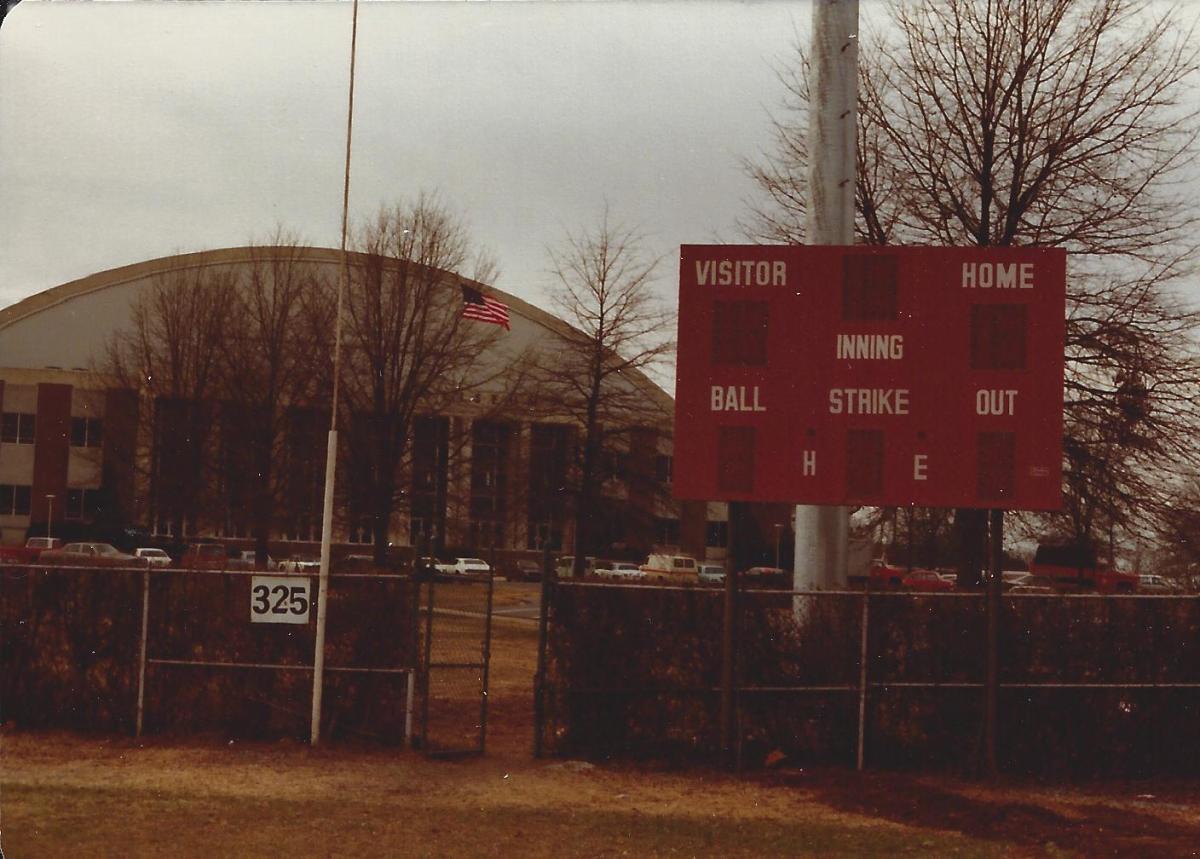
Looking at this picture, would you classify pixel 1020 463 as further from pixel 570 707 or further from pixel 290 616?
pixel 290 616

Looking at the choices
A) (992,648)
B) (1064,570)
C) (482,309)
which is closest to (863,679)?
(992,648)

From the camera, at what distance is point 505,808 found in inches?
434

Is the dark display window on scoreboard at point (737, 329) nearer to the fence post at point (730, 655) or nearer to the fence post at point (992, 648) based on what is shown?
the fence post at point (730, 655)

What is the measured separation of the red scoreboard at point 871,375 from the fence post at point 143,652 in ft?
19.6

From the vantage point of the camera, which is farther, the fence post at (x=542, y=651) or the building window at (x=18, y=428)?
the building window at (x=18, y=428)

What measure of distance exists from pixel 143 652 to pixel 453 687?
6.07 m

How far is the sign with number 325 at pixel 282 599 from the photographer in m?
13.5

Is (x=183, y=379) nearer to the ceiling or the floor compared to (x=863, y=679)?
nearer to the ceiling

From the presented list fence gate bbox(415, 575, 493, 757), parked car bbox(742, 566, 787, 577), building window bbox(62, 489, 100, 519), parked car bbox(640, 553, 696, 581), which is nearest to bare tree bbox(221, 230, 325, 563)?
fence gate bbox(415, 575, 493, 757)

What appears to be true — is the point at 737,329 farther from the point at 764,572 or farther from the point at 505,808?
the point at 764,572

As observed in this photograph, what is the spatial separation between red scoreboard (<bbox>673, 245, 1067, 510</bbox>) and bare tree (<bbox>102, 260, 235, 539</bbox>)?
2888 centimetres

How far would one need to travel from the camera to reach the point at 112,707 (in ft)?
46.0

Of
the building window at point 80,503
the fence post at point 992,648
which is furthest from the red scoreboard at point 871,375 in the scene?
the building window at point 80,503

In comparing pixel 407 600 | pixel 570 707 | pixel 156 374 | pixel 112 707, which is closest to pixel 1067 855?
pixel 570 707
